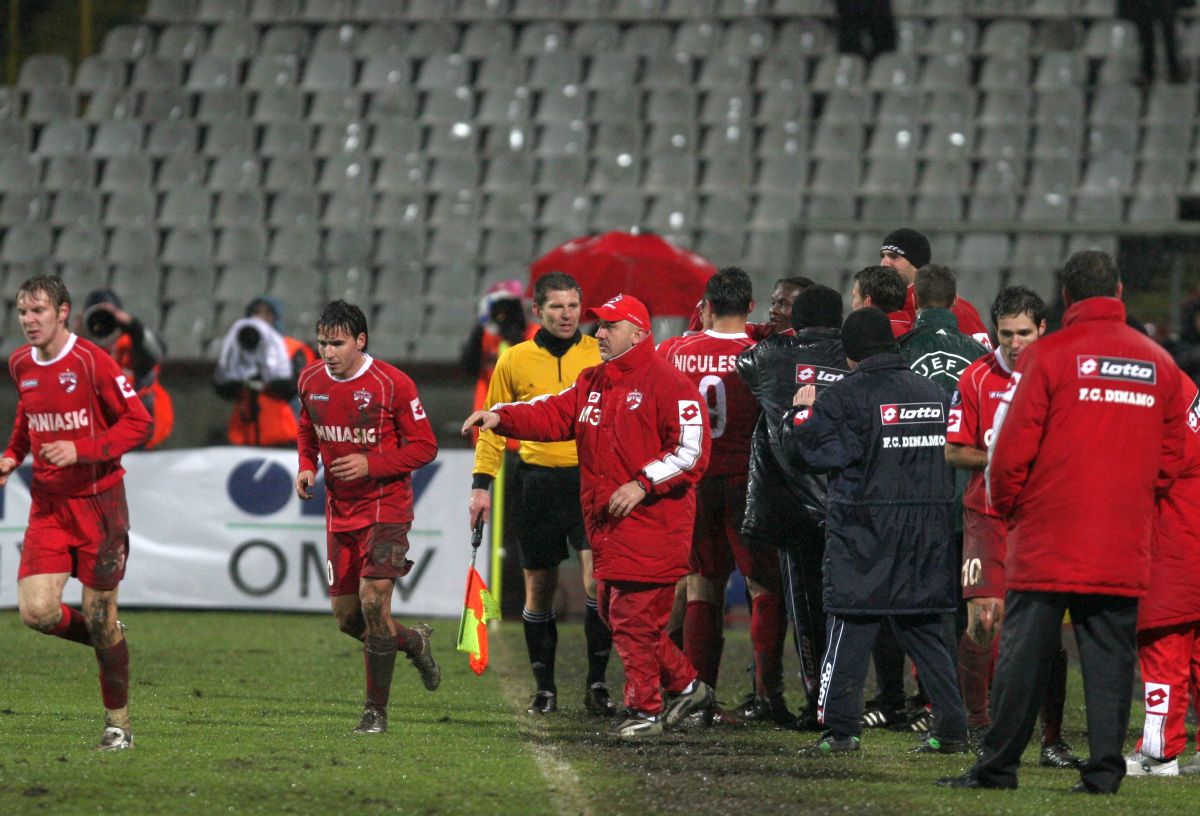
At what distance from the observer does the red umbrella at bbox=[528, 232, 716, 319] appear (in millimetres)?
12930

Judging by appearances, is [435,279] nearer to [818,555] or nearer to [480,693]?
[480,693]

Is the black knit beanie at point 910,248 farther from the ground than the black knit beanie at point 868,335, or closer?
farther from the ground

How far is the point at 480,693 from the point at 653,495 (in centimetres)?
229

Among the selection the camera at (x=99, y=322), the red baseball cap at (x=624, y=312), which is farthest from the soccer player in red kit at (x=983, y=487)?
the camera at (x=99, y=322)

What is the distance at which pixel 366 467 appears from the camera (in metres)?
7.48

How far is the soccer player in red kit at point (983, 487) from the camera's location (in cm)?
687

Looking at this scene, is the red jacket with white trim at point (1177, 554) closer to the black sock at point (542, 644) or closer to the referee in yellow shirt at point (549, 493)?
the referee in yellow shirt at point (549, 493)

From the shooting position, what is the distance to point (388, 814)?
5660 mm

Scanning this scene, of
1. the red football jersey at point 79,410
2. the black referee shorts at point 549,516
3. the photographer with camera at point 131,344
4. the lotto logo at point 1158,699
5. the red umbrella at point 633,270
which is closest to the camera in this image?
the lotto logo at point 1158,699

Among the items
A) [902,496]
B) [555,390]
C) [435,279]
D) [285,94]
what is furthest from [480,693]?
[285,94]

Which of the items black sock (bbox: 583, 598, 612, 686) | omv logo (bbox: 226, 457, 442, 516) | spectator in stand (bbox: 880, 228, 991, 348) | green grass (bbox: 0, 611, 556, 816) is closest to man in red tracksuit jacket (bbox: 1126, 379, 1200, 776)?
spectator in stand (bbox: 880, 228, 991, 348)

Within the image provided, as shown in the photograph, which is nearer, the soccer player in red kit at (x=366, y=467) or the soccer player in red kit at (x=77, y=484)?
the soccer player in red kit at (x=77, y=484)

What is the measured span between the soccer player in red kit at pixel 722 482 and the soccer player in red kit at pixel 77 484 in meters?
2.66

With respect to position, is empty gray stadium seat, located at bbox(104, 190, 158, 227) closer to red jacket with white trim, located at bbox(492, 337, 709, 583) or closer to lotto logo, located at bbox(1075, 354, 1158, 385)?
red jacket with white trim, located at bbox(492, 337, 709, 583)
